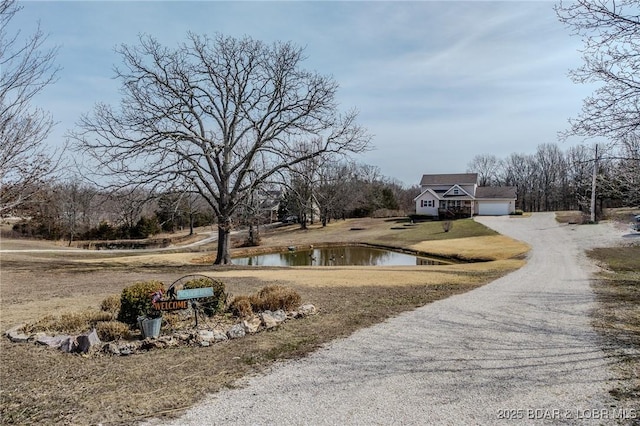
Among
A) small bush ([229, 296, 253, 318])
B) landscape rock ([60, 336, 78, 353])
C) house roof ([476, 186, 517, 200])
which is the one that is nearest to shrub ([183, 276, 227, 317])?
small bush ([229, 296, 253, 318])

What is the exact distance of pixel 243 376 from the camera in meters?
5.36

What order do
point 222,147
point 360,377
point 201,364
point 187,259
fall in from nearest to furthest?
point 360,377 < point 201,364 < point 222,147 < point 187,259

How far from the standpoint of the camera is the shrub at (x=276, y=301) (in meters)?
8.84

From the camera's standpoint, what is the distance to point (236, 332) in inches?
287

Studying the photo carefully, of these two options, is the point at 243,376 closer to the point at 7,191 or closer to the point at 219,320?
the point at 219,320

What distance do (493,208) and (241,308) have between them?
2066 inches

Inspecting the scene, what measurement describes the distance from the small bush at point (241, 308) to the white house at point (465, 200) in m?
47.9

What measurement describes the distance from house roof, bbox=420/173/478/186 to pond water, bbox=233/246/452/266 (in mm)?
26994

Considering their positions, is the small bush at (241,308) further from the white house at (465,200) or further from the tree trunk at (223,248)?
the white house at (465,200)

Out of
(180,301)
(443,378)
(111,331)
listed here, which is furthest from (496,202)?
(111,331)

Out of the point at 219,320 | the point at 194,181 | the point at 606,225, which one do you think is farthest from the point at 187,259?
the point at 606,225

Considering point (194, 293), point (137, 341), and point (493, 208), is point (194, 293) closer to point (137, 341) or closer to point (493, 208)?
point (137, 341)

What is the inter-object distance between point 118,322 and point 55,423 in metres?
3.55

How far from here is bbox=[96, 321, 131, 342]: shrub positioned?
23.1ft
